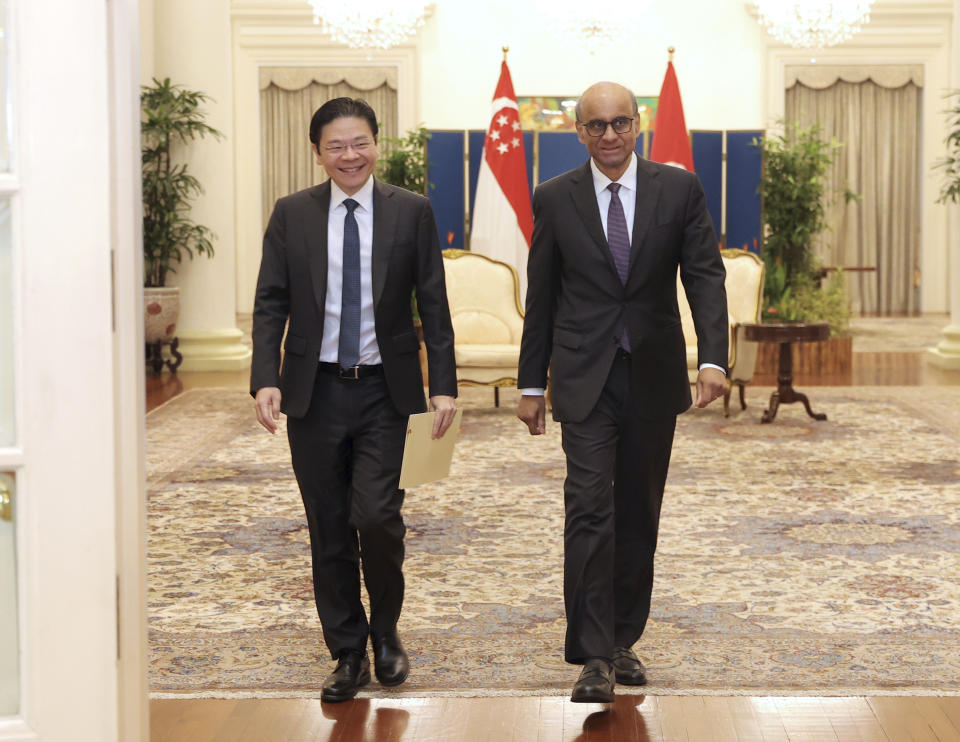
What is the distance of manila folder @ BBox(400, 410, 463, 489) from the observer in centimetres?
321

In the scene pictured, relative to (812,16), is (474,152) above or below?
below

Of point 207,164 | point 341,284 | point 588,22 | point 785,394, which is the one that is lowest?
point 785,394

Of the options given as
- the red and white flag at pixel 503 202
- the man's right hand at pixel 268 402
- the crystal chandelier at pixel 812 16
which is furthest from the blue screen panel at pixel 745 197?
the man's right hand at pixel 268 402

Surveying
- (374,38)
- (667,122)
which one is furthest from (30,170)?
(374,38)

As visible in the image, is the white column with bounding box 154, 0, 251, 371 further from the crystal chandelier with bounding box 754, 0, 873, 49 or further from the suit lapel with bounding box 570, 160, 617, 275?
the suit lapel with bounding box 570, 160, 617, 275

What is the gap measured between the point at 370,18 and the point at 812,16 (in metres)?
4.99

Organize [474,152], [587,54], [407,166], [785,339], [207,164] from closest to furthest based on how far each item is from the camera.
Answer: [785,339], [207,164], [407,166], [474,152], [587,54]

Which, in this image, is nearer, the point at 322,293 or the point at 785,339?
the point at 322,293

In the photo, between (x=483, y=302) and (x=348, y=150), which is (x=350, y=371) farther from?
(x=483, y=302)

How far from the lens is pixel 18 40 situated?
2154mm

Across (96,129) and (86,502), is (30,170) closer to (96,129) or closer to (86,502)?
(96,129)

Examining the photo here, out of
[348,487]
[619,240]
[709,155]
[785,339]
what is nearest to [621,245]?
[619,240]

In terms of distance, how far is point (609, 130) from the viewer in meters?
3.17

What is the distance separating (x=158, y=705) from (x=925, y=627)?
2.36 m
